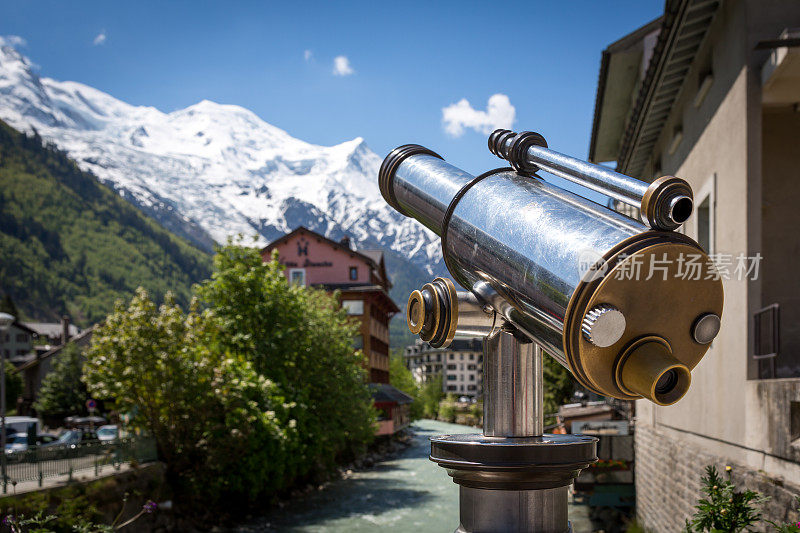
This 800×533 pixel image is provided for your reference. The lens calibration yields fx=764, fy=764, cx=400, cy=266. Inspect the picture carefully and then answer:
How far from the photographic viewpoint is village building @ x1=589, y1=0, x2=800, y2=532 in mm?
7758

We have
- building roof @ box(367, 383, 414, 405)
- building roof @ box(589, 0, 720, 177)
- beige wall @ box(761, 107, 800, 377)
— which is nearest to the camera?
beige wall @ box(761, 107, 800, 377)

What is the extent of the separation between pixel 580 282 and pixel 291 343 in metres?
28.1

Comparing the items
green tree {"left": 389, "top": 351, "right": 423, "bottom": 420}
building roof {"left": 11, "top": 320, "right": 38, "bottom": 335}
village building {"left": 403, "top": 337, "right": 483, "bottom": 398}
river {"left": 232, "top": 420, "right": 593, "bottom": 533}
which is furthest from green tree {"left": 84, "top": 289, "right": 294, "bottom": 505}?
village building {"left": 403, "top": 337, "right": 483, "bottom": 398}

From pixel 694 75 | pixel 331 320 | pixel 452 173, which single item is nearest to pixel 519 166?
pixel 452 173

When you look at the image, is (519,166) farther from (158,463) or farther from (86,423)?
(86,423)

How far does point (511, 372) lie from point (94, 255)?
193 metres

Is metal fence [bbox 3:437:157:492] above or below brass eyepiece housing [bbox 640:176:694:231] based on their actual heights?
below

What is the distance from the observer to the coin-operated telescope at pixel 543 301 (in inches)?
58.4

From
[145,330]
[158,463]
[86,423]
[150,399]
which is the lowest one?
[86,423]

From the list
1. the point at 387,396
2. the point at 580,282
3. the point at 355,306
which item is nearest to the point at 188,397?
the point at 580,282

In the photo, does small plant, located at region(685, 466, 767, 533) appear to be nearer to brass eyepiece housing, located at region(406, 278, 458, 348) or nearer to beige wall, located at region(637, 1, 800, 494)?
beige wall, located at region(637, 1, 800, 494)

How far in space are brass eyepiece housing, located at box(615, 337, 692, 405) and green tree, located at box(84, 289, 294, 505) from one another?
70.5ft

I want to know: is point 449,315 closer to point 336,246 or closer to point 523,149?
point 523,149

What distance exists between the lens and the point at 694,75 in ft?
40.7
